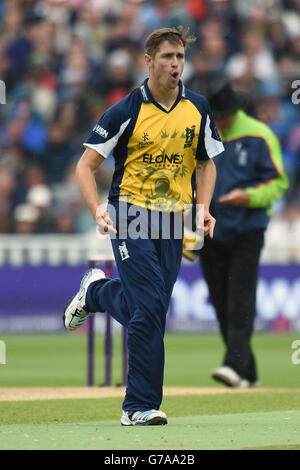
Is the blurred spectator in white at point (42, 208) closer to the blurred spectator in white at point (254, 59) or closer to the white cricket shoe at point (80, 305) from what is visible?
the blurred spectator in white at point (254, 59)

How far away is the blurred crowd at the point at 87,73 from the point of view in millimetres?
18656

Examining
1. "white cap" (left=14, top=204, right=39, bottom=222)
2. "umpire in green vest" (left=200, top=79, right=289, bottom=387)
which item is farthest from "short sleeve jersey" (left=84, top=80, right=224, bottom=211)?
"white cap" (left=14, top=204, right=39, bottom=222)

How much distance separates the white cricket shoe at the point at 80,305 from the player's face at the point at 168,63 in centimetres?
158

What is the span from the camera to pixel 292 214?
18594 millimetres

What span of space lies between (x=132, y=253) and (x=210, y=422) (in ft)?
3.95

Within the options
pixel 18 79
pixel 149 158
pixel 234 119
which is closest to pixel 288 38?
pixel 18 79

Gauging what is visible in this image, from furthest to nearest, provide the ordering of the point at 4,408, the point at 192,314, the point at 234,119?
the point at 192,314 < the point at 234,119 < the point at 4,408

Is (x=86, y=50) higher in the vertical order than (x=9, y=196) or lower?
higher

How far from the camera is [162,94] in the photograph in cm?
749

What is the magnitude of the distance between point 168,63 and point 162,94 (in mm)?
211

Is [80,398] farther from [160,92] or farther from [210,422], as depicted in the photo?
[160,92]

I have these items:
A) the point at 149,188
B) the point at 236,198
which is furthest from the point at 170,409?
the point at 236,198

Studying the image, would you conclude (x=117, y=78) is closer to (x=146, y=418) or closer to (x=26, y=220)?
(x=26, y=220)

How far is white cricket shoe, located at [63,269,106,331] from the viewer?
27.2ft
